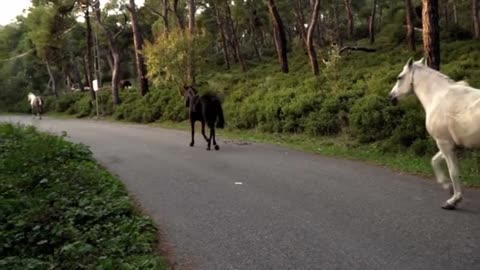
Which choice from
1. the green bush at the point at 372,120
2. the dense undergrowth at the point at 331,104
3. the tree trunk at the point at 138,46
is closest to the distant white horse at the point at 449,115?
the dense undergrowth at the point at 331,104

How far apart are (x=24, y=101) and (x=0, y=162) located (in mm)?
50491

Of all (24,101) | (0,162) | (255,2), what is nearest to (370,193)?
(0,162)

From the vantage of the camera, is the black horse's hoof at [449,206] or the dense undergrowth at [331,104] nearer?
the black horse's hoof at [449,206]

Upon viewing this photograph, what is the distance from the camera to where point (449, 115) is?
6.73 m

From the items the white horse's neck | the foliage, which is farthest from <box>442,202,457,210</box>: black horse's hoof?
the foliage

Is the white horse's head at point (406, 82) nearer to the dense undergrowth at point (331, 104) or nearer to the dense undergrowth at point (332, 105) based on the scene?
the dense undergrowth at point (332, 105)

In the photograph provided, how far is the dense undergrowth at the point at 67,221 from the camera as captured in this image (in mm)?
5363

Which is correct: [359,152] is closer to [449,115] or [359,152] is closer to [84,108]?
[449,115]

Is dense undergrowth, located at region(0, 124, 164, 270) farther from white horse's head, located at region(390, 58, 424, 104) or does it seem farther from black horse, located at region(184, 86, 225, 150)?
A: black horse, located at region(184, 86, 225, 150)

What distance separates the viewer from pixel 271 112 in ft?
60.3

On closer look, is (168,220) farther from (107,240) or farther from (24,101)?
(24,101)

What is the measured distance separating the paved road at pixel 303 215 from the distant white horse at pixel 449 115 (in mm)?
546

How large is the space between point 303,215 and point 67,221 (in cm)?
316

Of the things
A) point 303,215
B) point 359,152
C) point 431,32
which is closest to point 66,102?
point 359,152
